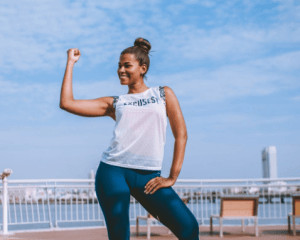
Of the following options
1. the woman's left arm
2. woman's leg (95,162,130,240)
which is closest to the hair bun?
the woman's left arm

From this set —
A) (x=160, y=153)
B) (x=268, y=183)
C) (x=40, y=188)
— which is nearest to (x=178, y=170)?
(x=160, y=153)

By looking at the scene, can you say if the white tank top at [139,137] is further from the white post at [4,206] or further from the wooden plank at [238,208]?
the wooden plank at [238,208]

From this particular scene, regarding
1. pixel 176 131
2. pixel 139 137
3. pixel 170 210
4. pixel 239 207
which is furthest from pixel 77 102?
pixel 239 207

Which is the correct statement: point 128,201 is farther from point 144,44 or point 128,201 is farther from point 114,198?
point 144,44

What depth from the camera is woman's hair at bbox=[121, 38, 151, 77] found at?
247 centimetres

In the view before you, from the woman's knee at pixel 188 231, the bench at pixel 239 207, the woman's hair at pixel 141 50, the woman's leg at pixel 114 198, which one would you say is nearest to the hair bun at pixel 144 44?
the woman's hair at pixel 141 50

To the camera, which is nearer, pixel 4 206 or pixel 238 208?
pixel 4 206

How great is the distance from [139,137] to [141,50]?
0.47m

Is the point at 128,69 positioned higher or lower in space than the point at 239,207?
higher

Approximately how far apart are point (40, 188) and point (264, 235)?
4.67 meters

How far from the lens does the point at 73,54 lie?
97.2 inches

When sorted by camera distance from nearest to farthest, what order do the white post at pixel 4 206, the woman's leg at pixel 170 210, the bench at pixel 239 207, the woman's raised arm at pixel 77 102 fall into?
the woman's leg at pixel 170 210, the woman's raised arm at pixel 77 102, the white post at pixel 4 206, the bench at pixel 239 207

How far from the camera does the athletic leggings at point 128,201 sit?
2.24 meters

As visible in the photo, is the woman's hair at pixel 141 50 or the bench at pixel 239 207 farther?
the bench at pixel 239 207
